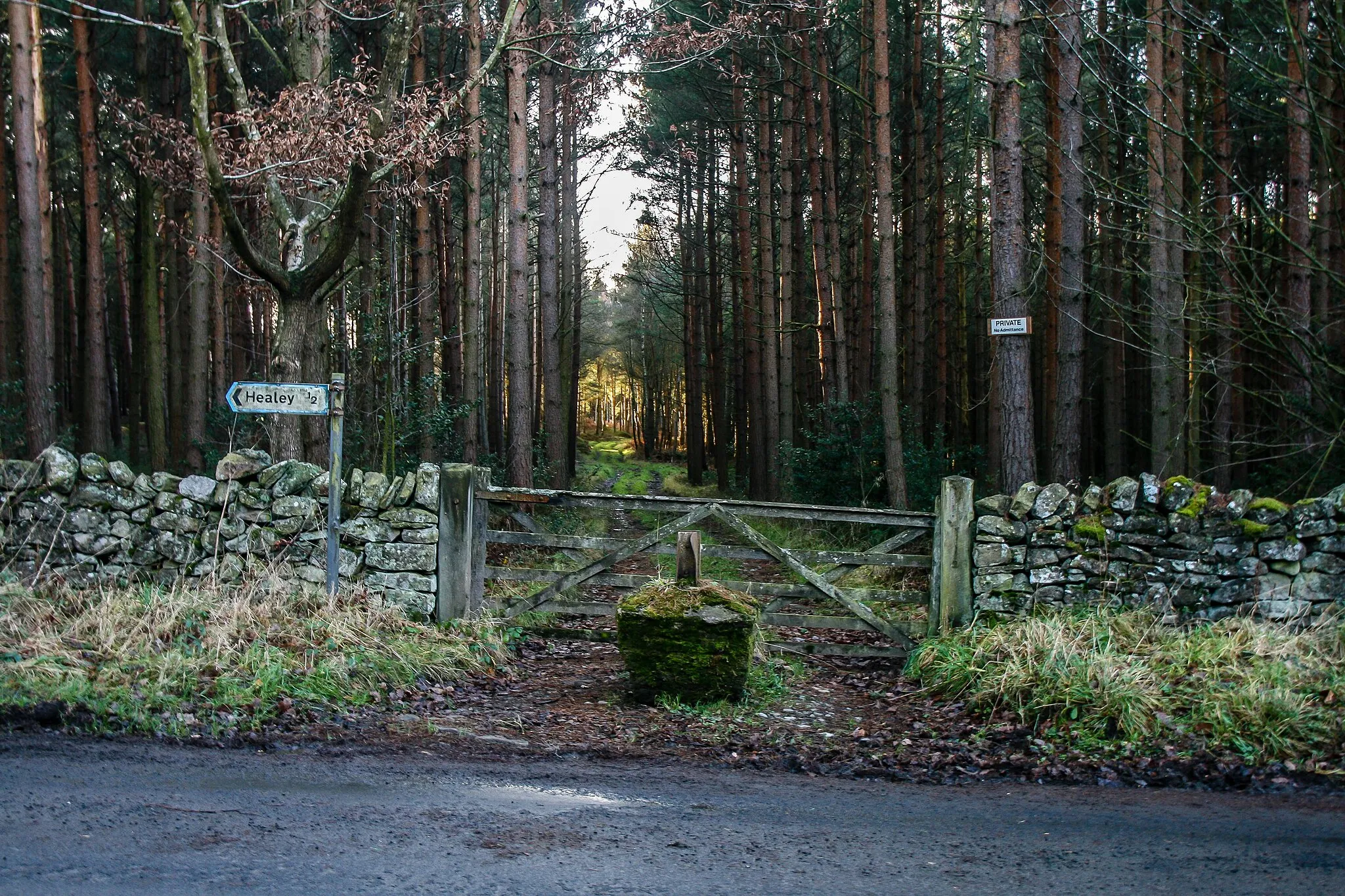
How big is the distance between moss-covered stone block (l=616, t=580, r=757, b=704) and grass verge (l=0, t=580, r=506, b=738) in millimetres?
1595

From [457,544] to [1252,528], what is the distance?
21.3 feet

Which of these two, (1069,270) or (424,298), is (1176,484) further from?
(424,298)

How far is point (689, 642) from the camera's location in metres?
6.65

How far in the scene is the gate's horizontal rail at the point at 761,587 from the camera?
801 centimetres

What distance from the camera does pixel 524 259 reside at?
13852 millimetres

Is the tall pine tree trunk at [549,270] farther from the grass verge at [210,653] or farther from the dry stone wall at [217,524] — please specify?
the grass verge at [210,653]

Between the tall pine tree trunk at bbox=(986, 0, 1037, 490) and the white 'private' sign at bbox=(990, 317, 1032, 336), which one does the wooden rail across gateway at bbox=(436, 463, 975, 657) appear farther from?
the white 'private' sign at bbox=(990, 317, 1032, 336)

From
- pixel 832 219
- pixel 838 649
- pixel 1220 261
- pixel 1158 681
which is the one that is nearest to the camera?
pixel 1158 681

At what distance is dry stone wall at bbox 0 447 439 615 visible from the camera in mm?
7859

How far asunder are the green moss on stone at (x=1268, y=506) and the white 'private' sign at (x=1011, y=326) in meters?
2.79

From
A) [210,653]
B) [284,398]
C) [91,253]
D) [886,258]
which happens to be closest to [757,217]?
[886,258]

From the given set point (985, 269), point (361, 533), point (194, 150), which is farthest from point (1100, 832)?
point (985, 269)

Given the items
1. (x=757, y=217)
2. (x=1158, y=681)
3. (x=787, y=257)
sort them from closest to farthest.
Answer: (x=1158, y=681) → (x=787, y=257) → (x=757, y=217)

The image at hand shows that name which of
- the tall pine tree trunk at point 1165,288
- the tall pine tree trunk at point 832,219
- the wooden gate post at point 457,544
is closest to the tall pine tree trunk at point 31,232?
the wooden gate post at point 457,544
